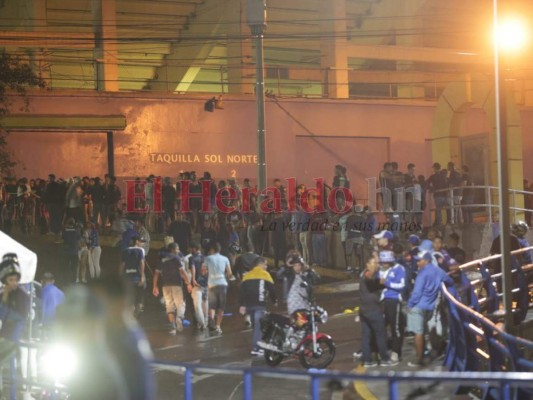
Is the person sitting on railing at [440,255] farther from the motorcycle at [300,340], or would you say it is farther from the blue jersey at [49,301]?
the blue jersey at [49,301]

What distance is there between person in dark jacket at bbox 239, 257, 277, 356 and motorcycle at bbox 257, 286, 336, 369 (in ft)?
2.13

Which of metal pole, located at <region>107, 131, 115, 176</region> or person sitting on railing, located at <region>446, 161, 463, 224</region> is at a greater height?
metal pole, located at <region>107, 131, 115, 176</region>

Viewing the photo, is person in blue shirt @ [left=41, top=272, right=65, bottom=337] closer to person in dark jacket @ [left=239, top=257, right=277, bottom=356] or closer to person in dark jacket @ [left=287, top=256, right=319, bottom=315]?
person in dark jacket @ [left=239, top=257, right=277, bottom=356]

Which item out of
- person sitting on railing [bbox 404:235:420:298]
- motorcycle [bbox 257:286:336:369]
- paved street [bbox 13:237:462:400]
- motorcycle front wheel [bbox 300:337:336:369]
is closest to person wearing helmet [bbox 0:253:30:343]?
paved street [bbox 13:237:462:400]

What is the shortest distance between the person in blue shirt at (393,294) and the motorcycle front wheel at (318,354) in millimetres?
928

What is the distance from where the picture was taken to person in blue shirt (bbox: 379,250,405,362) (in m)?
13.7

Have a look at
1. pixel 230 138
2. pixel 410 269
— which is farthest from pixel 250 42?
pixel 410 269

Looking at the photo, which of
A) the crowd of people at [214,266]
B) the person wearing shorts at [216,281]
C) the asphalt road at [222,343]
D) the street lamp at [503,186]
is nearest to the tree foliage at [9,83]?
the crowd of people at [214,266]

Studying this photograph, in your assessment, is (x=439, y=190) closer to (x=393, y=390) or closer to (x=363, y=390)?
(x=363, y=390)

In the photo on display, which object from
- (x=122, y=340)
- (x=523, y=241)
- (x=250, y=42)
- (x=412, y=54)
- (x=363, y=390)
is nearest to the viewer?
(x=122, y=340)

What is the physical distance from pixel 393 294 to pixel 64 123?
776 inches

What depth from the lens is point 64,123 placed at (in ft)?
103

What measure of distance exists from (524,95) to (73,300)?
35.9m

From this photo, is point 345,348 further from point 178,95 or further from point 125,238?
point 178,95
